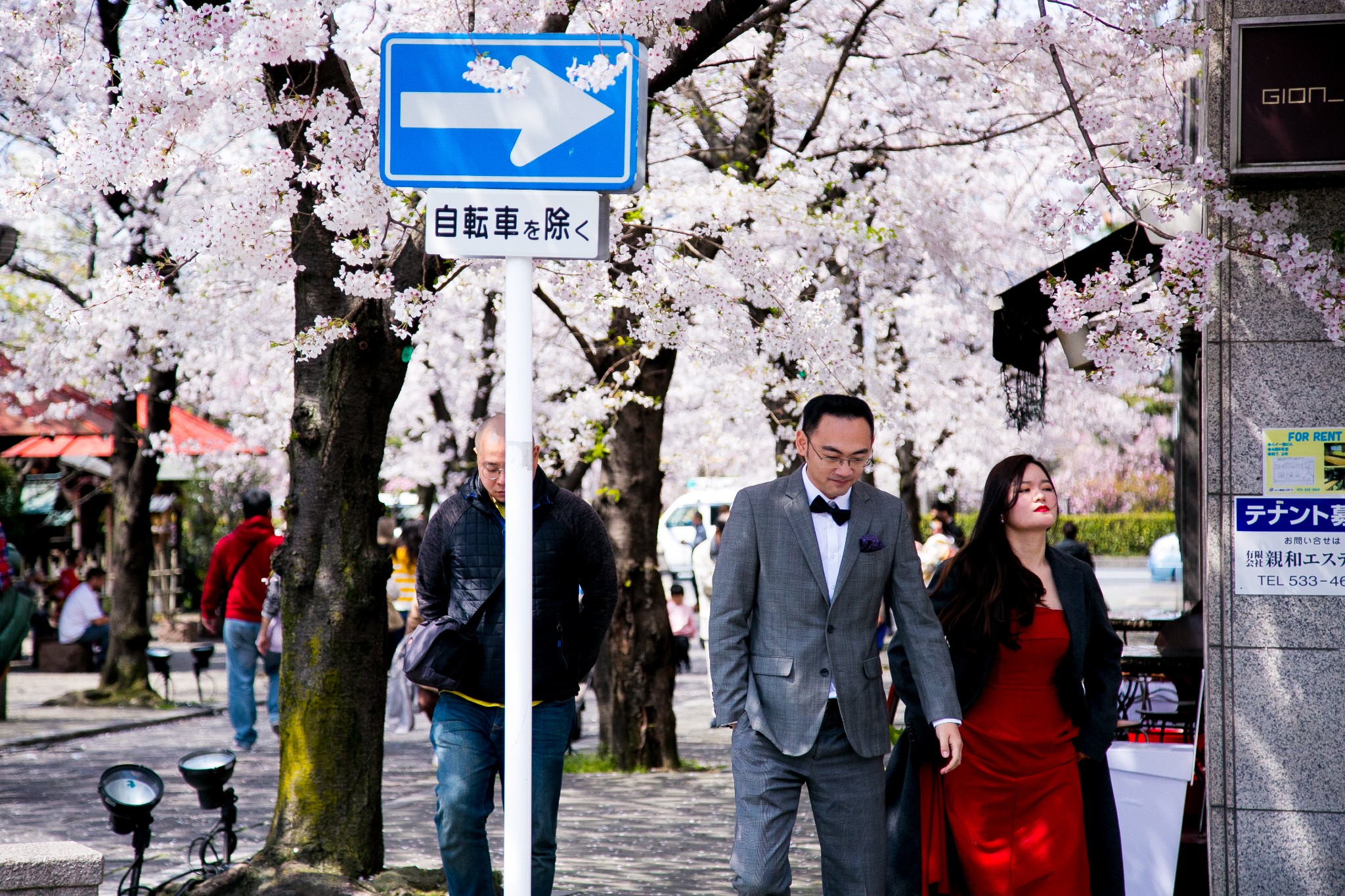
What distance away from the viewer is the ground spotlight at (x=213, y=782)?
6.22 meters

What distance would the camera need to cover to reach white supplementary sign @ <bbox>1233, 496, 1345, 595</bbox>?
16.9 feet

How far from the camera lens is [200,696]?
14.8m

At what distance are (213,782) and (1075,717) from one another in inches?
151

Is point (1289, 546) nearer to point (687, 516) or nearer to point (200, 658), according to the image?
point (200, 658)

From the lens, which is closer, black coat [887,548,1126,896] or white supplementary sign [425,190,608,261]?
white supplementary sign [425,190,608,261]

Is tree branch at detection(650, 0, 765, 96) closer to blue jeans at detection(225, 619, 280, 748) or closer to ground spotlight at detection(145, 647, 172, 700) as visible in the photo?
blue jeans at detection(225, 619, 280, 748)

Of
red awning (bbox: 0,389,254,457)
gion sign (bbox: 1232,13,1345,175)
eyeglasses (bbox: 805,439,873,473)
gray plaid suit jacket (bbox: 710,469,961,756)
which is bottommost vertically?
gray plaid suit jacket (bbox: 710,469,961,756)

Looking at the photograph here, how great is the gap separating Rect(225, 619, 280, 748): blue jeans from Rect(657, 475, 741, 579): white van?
20.9 metres

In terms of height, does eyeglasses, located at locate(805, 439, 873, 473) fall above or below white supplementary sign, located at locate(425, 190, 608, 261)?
below

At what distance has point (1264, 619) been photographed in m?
5.21

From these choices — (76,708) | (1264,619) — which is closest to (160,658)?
(76,708)

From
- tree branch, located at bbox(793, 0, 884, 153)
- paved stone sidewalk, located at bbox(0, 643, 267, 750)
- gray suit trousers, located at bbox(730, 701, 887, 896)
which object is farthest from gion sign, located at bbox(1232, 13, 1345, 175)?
paved stone sidewalk, located at bbox(0, 643, 267, 750)

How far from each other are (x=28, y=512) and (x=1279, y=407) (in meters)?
24.5

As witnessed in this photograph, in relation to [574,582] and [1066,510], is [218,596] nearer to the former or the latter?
[574,582]
